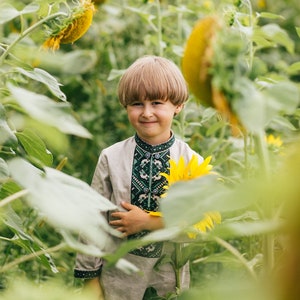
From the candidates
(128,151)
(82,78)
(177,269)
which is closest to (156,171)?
(128,151)

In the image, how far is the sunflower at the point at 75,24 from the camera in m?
1.16

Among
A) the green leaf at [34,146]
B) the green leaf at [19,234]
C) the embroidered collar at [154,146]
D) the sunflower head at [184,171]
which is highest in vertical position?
the green leaf at [34,146]

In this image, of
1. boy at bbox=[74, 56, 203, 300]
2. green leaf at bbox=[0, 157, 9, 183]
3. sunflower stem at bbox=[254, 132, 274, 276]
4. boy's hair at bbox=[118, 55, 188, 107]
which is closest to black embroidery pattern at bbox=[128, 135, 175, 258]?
boy at bbox=[74, 56, 203, 300]

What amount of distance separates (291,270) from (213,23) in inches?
12.1

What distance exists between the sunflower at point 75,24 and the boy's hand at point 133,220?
0.37 metres

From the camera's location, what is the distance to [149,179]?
Answer: 1.41 metres

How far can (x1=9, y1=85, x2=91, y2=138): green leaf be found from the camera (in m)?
0.53

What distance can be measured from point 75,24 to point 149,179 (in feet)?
1.28

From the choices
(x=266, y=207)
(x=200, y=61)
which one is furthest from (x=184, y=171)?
(x=200, y=61)

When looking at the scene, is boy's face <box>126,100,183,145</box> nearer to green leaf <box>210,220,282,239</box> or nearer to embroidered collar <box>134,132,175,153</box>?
embroidered collar <box>134,132,175,153</box>

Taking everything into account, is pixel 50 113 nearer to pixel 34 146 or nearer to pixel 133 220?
pixel 34 146

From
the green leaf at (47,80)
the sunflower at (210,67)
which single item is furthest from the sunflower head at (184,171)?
the sunflower at (210,67)

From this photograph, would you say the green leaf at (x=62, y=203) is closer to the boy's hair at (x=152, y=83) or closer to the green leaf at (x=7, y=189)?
the green leaf at (x=7, y=189)

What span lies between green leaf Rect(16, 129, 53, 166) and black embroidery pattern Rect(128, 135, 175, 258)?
382mm
